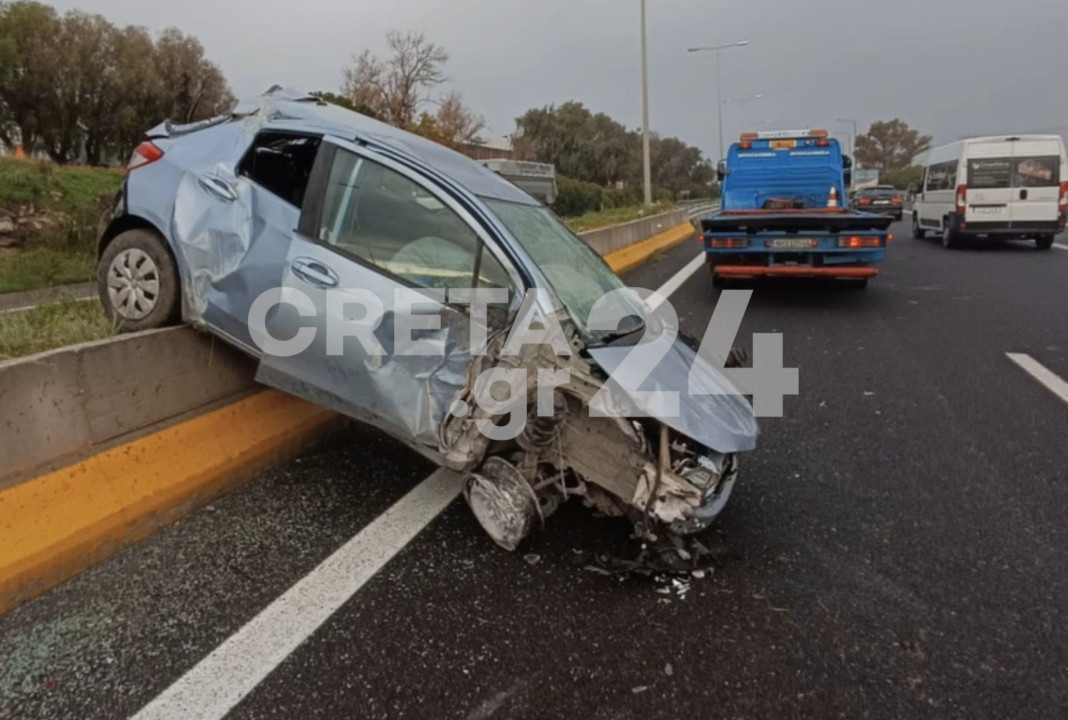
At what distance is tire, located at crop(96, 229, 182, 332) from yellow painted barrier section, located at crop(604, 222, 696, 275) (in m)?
6.41

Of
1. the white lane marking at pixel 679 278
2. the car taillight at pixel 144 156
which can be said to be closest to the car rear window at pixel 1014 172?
the white lane marking at pixel 679 278

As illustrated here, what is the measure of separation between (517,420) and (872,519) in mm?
1834

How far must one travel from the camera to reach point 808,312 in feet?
31.3

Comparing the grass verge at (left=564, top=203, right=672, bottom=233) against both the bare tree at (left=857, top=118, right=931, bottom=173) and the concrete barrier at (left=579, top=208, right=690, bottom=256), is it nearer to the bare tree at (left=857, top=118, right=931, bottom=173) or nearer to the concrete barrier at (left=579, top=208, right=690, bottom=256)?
the concrete barrier at (left=579, top=208, right=690, bottom=256)

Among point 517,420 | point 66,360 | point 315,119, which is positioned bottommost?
point 517,420

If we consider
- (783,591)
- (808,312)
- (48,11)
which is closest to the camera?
(783,591)

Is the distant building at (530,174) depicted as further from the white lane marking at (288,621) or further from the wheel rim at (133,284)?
the white lane marking at (288,621)

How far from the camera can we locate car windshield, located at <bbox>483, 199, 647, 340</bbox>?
3.64 meters

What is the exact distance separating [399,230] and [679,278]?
379 inches

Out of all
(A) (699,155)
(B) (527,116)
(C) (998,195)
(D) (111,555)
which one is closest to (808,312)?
(D) (111,555)

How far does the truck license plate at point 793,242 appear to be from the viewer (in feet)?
32.0

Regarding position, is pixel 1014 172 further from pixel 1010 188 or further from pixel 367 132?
pixel 367 132

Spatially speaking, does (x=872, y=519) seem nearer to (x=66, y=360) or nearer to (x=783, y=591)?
(x=783, y=591)

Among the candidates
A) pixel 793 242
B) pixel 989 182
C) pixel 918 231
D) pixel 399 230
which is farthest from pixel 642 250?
pixel 399 230
